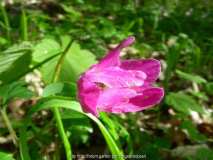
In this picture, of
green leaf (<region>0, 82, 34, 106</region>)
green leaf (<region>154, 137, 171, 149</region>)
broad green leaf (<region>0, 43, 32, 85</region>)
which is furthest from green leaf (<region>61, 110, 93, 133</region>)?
green leaf (<region>154, 137, 171, 149</region>)

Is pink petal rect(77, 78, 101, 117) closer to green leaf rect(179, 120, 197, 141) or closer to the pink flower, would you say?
the pink flower

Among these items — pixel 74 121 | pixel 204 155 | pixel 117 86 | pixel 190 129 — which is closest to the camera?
pixel 117 86

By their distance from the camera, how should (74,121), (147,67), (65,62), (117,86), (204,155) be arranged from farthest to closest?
1. (65,62)
2. (204,155)
3. (74,121)
4. (147,67)
5. (117,86)

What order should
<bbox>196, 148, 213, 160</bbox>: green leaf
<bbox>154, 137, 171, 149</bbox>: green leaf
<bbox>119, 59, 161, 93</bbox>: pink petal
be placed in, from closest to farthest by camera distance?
1. <bbox>119, 59, 161, 93</bbox>: pink petal
2. <bbox>196, 148, 213, 160</bbox>: green leaf
3. <bbox>154, 137, 171, 149</bbox>: green leaf

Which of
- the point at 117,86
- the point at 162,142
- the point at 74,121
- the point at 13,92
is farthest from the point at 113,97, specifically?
the point at 162,142

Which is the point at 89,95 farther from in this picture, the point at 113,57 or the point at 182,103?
the point at 182,103

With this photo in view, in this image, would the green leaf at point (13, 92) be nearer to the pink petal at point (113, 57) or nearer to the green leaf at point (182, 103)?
the pink petal at point (113, 57)

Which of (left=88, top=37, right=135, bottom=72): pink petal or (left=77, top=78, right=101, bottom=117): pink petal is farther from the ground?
(left=88, top=37, right=135, bottom=72): pink petal
